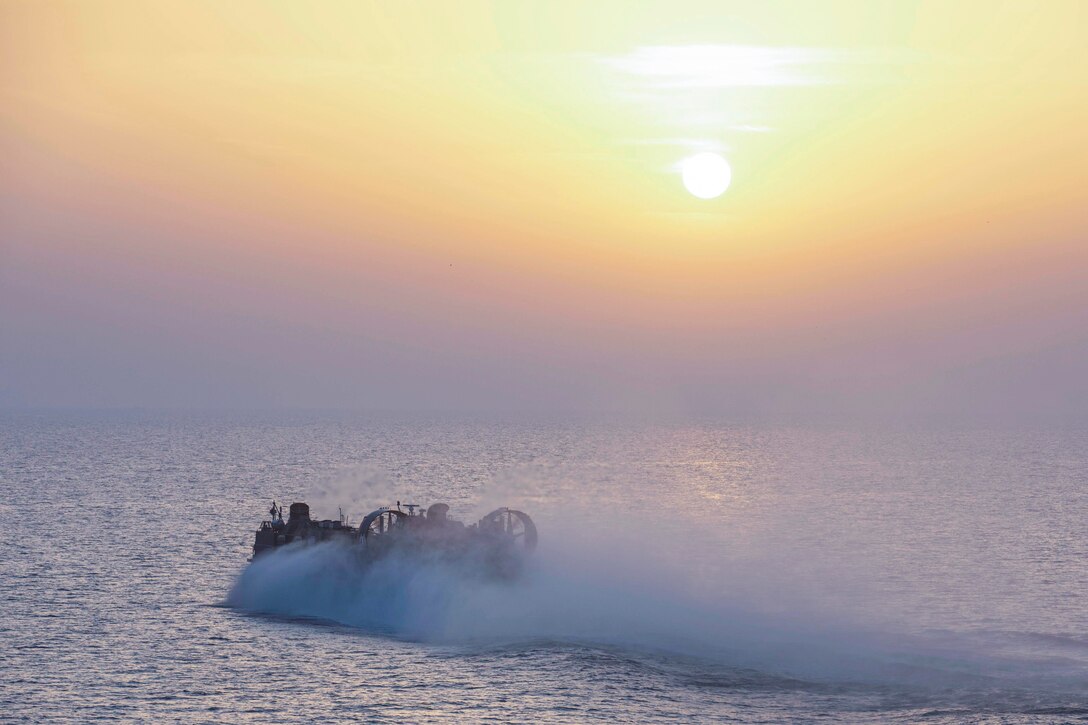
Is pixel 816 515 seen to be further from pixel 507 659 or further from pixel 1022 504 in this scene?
pixel 507 659

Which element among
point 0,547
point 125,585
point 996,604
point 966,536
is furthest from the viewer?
point 966,536

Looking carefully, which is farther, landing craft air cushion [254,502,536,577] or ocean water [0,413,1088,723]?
landing craft air cushion [254,502,536,577]

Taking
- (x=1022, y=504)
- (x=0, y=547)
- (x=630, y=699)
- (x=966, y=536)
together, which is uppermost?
(x=1022, y=504)

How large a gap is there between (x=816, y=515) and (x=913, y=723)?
9267 cm

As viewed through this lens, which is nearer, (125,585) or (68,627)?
(68,627)

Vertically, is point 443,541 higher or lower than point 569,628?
Result: higher

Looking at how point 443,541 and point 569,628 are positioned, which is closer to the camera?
point 569,628

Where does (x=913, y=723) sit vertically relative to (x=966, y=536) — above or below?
below

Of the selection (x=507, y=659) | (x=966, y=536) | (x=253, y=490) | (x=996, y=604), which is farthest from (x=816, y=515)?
(x=507, y=659)

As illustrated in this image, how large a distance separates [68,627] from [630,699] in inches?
1319

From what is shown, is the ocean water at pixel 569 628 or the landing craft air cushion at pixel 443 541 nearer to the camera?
the ocean water at pixel 569 628

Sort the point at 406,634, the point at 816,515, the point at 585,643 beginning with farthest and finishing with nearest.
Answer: the point at 816,515, the point at 406,634, the point at 585,643

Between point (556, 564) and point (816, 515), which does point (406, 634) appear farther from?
point (816, 515)

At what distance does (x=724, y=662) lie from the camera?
54812 mm
